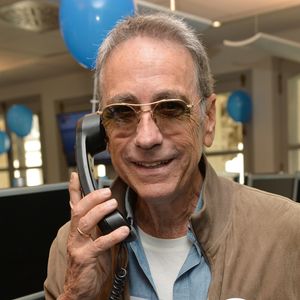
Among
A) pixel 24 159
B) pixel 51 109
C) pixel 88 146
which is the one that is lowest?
pixel 24 159

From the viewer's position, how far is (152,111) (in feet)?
2.72

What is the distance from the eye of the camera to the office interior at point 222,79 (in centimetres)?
342

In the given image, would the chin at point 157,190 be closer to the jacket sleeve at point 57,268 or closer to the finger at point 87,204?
the finger at point 87,204

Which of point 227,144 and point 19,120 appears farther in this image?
point 19,120

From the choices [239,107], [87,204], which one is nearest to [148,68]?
[87,204]

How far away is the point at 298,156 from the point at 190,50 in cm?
415

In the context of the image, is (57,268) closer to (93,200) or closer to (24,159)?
(93,200)

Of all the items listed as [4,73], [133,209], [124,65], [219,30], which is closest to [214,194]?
[133,209]

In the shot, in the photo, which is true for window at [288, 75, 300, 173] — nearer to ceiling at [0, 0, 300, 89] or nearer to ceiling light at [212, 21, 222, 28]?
ceiling at [0, 0, 300, 89]

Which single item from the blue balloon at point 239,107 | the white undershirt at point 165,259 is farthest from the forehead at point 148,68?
the blue balloon at point 239,107

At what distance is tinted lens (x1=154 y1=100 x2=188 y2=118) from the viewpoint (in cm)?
83

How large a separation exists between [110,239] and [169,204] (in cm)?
18

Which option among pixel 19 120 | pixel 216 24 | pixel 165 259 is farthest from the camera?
pixel 19 120

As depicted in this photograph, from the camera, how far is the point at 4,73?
6109 millimetres
